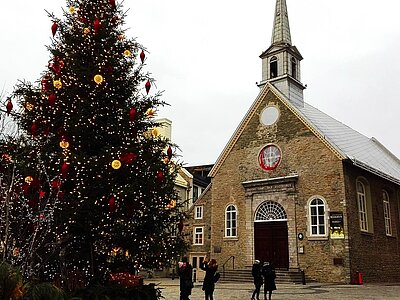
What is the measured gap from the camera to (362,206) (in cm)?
2498

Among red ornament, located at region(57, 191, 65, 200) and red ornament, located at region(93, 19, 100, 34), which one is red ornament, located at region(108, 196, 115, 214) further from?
red ornament, located at region(93, 19, 100, 34)

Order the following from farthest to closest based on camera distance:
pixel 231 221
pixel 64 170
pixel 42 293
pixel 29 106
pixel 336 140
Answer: pixel 231 221 → pixel 336 140 → pixel 29 106 → pixel 64 170 → pixel 42 293

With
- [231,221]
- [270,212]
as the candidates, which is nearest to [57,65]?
[270,212]

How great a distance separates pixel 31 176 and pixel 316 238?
1742cm

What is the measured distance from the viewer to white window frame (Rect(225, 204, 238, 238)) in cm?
2708

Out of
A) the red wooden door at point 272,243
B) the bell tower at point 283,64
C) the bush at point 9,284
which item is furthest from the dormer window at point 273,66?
the bush at point 9,284

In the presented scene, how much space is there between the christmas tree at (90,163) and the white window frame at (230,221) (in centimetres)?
1643

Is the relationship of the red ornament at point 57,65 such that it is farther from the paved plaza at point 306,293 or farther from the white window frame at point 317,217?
the white window frame at point 317,217

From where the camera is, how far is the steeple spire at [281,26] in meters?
29.8

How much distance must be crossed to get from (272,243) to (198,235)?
8610 millimetres

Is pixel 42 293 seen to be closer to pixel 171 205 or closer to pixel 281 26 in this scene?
pixel 171 205

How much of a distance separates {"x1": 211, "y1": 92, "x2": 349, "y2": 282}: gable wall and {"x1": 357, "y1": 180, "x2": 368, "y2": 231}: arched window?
7.57 feet

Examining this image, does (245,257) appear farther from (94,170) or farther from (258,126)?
(94,170)

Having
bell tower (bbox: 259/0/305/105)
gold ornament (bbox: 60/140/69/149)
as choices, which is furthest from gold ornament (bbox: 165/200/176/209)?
bell tower (bbox: 259/0/305/105)
